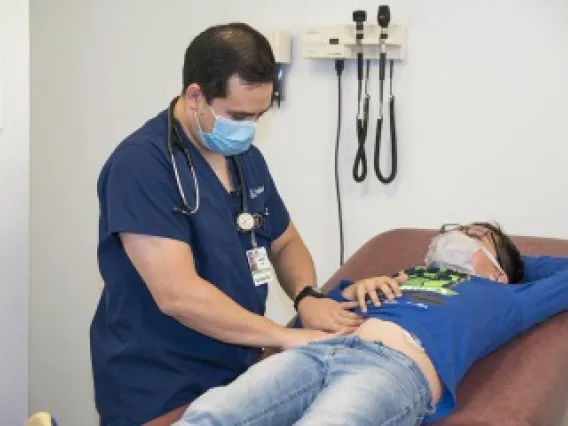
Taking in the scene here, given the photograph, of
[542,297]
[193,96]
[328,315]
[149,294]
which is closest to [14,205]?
[149,294]

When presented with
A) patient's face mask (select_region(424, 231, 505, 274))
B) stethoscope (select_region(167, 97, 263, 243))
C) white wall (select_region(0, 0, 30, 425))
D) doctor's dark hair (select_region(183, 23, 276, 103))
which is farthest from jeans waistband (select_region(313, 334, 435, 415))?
white wall (select_region(0, 0, 30, 425))

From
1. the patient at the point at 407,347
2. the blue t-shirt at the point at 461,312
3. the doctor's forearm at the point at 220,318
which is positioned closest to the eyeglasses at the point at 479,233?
the patient at the point at 407,347

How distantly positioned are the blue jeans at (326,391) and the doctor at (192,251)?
10 centimetres

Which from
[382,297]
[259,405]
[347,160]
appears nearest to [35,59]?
[347,160]

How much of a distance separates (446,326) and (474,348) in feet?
0.28

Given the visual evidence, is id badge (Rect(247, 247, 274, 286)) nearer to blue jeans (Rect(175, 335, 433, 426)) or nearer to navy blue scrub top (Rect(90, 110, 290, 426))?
navy blue scrub top (Rect(90, 110, 290, 426))

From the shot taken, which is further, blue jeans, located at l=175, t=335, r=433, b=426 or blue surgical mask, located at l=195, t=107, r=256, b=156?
blue surgical mask, located at l=195, t=107, r=256, b=156

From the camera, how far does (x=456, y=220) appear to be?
247 centimetres

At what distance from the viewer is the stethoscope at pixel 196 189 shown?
1.72 m

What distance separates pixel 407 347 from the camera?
67.1 inches

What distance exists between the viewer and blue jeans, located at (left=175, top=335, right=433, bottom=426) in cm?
145

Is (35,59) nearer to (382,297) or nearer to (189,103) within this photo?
(189,103)

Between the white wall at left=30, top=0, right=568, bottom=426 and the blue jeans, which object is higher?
the white wall at left=30, top=0, right=568, bottom=426

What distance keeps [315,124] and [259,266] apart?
35.1 inches
